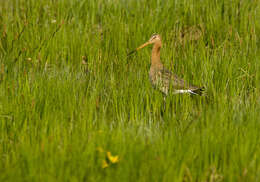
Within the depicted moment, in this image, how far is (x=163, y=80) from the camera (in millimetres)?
5223

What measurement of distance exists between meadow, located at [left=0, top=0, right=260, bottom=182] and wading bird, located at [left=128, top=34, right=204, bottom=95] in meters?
0.12

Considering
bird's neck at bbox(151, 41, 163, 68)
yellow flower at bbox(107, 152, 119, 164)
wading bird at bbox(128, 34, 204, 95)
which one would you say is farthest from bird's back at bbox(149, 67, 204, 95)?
yellow flower at bbox(107, 152, 119, 164)

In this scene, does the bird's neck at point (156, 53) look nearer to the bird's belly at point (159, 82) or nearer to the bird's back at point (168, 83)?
the bird's back at point (168, 83)

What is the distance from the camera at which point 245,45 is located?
602cm

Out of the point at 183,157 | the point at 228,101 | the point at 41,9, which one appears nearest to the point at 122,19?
the point at 41,9

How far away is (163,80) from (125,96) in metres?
0.73

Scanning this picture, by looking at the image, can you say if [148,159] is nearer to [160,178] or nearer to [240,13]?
[160,178]

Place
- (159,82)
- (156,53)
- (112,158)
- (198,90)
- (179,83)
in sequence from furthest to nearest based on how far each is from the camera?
1. (156,53)
2. (159,82)
3. (179,83)
4. (198,90)
5. (112,158)

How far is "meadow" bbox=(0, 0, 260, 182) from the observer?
3.15 meters

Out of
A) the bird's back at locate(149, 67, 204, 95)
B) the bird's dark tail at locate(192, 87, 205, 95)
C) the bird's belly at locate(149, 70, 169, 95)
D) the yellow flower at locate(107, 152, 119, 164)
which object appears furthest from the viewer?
the bird's belly at locate(149, 70, 169, 95)

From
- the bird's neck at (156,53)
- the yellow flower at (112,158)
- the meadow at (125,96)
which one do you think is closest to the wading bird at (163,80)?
the bird's neck at (156,53)

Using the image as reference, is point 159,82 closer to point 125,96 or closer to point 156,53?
point 125,96

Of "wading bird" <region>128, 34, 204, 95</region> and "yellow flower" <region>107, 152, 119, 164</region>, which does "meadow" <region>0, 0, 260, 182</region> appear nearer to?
"yellow flower" <region>107, 152, 119, 164</region>

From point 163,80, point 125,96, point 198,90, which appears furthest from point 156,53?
point 125,96
